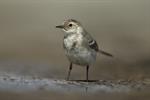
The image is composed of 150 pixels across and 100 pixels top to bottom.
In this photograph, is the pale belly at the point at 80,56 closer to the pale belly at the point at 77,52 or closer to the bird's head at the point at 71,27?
the pale belly at the point at 77,52

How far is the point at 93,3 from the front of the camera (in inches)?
817

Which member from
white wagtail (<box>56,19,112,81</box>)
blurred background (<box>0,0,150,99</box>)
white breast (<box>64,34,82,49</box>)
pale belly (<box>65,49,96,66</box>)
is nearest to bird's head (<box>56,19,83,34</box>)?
white wagtail (<box>56,19,112,81</box>)

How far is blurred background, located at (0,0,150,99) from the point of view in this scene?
547 inches

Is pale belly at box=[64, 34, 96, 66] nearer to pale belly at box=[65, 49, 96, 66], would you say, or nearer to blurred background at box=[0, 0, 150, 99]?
pale belly at box=[65, 49, 96, 66]

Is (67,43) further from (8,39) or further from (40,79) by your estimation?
(8,39)

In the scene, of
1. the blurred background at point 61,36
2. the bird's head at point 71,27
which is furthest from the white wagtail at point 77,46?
the blurred background at point 61,36

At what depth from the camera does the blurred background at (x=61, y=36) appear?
45.6ft

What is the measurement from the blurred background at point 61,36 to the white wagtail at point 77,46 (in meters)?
0.88

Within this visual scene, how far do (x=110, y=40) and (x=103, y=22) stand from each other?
8.08 feet

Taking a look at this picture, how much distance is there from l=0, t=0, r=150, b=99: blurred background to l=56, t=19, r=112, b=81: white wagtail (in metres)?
0.88

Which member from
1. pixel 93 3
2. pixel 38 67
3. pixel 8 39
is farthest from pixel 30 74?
pixel 93 3

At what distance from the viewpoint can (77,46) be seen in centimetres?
1234

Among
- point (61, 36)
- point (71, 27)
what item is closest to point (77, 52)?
point (71, 27)

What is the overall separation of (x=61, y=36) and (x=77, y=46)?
15.7 feet
